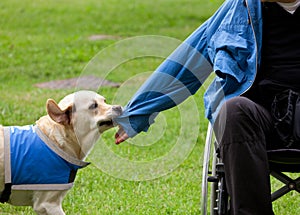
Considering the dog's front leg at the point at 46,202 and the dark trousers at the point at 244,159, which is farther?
the dog's front leg at the point at 46,202

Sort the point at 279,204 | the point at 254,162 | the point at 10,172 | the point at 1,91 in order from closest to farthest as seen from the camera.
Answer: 1. the point at 254,162
2. the point at 10,172
3. the point at 279,204
4. the point at 1,91

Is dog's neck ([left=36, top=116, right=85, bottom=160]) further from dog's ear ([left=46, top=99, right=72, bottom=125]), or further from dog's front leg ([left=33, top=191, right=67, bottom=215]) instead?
dog's front leg ([left=33, top=191, right=67, bottom=215])

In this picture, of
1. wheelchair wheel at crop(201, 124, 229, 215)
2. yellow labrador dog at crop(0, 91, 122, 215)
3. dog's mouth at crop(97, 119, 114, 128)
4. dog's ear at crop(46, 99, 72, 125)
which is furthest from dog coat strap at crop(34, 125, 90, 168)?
wheelchair wheel at crop(201, 124, 229, 215)

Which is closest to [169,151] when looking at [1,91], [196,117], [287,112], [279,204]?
[196,117]

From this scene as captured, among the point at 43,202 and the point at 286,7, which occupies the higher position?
the point at 286,7

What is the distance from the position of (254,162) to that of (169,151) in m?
3.05

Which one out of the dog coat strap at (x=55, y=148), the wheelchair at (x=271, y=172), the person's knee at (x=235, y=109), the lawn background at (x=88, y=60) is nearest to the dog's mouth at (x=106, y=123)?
the dog coat strap at (x=55, y=148)

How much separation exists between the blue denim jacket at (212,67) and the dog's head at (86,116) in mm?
82

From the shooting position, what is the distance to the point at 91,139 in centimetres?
456

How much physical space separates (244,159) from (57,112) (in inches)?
46.7

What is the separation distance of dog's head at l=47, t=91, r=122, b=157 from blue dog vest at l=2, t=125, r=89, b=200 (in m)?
0.19

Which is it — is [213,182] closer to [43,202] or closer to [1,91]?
[43,202]

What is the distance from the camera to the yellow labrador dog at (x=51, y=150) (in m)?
4.32

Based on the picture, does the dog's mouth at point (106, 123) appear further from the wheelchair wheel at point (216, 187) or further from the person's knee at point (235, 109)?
the person's knee at point (235, 109)
